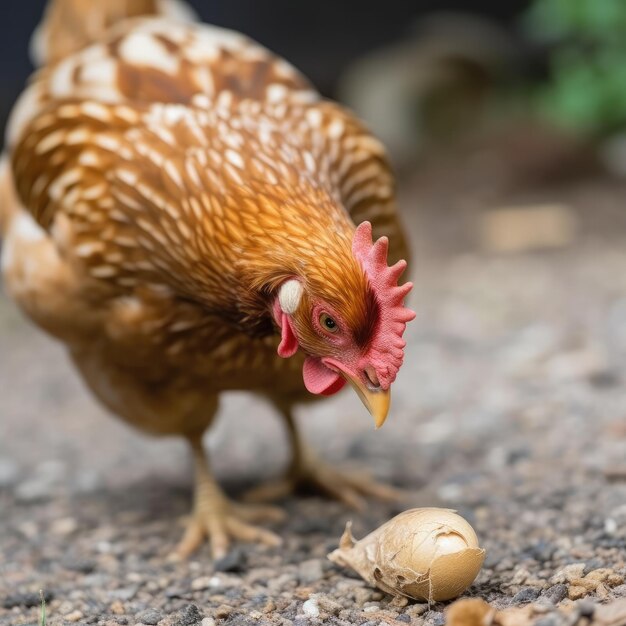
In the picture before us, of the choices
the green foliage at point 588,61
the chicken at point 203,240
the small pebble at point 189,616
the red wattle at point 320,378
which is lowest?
the small pebble at point 189,616

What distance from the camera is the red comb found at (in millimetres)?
2324

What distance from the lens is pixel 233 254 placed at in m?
2.69

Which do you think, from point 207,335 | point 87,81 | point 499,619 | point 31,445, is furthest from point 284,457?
point 499,619

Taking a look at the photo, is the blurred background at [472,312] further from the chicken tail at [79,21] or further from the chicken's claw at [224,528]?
the chicken tail at [79,21]

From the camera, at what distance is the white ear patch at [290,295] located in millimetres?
2484

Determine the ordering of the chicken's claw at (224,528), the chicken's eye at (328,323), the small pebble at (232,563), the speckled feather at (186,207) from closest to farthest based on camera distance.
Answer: the chicken's eye at (328,323) → the speckled feather at (186,207) → the small pebble at (232,563) → the chicken's claw at (224,528)

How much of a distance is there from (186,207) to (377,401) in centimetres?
87

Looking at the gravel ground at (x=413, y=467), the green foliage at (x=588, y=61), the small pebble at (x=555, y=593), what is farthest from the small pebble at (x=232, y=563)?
the green foliage at (x=588, y=61)

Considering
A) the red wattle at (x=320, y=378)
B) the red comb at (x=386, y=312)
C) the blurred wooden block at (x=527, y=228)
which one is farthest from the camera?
the blurred wooden block at (x=527, y=228)

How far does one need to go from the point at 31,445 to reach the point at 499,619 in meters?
3.01

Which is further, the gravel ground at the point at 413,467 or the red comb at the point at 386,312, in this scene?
the gravel ground at the point at 413,467

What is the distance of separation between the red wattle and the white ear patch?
0.16 metres

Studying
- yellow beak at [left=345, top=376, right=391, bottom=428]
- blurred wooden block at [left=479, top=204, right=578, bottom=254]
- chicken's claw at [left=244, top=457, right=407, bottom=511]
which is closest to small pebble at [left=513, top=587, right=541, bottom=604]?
yellow beak at [left=345, top=376, right=391, bottom=428]

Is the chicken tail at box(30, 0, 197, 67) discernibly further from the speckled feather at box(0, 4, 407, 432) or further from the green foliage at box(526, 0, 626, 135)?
the green foliage at box(526, 0, 626, 135)
